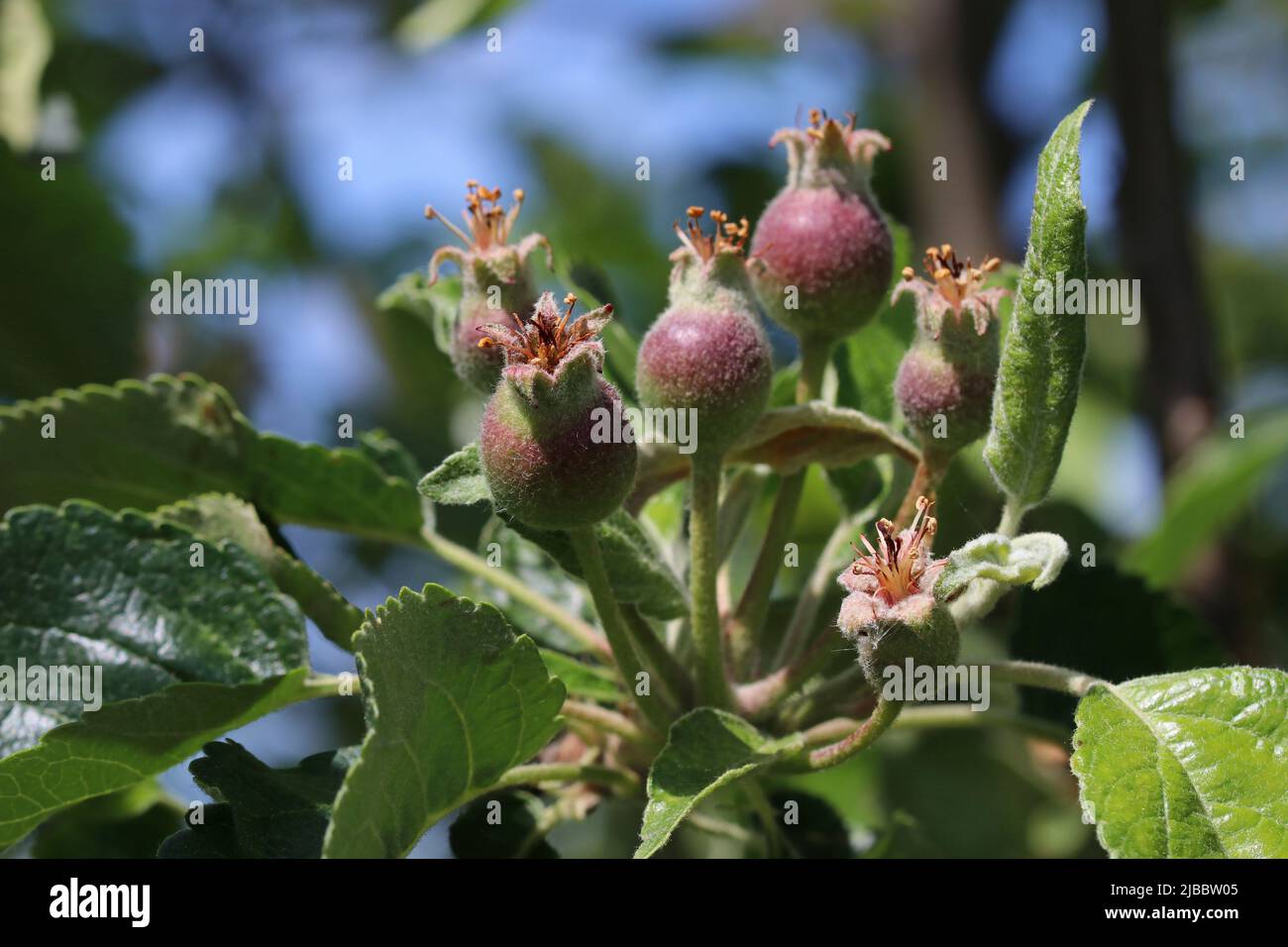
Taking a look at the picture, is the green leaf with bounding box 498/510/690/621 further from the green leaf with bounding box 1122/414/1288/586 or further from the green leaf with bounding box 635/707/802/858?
the green leaf with bounding box 1122/414/1288/586

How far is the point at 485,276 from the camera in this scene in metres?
1.60


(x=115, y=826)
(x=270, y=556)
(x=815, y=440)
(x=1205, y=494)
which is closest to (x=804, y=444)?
(x=815, y=440)

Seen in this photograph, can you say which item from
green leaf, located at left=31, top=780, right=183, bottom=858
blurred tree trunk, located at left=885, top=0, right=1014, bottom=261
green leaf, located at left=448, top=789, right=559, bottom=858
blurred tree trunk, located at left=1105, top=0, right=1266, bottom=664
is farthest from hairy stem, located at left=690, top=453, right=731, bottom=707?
blurred tree trunk, located at left=885, top=0, right=1014, bottom=261

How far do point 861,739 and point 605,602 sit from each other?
300 mm

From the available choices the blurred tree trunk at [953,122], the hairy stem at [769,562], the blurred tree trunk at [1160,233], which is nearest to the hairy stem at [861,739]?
the hairy stem at [769,562]

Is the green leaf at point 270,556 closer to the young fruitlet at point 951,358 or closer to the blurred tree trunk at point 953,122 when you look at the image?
the young fruitlet at point 951,358

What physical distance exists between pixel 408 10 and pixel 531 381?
9.26 ft

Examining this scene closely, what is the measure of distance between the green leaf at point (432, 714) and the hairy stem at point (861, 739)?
0.28 metres

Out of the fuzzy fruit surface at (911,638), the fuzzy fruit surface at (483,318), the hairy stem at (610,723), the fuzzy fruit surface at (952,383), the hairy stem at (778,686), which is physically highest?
the fuzzy fruit surface at (483,318)

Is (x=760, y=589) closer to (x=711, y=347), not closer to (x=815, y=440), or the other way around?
(x=815, y=440)

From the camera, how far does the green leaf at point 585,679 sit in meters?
1.69
